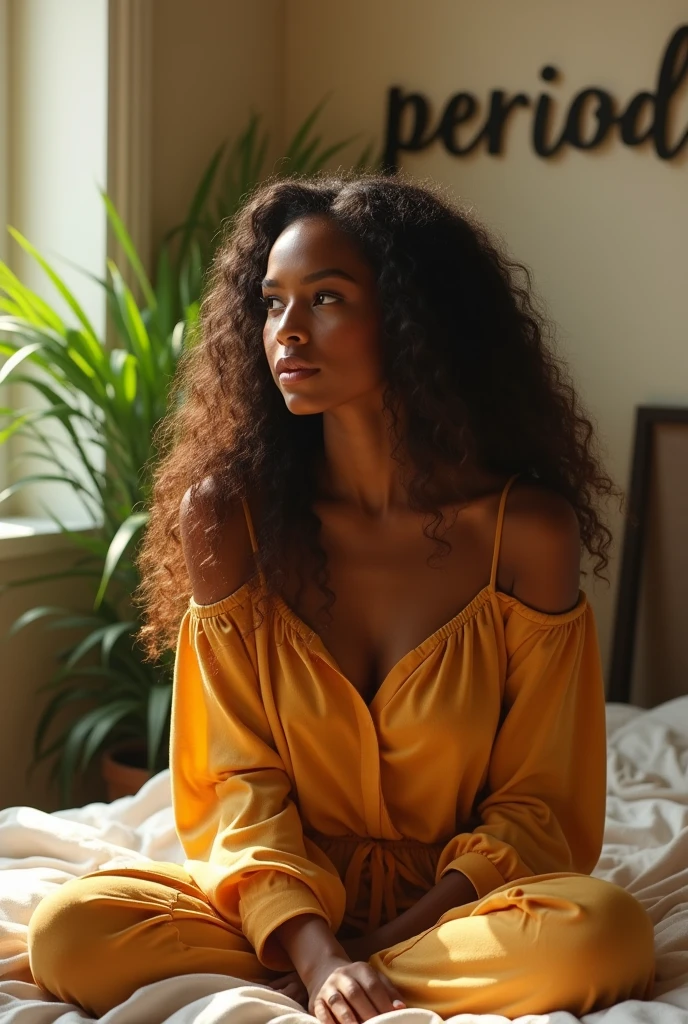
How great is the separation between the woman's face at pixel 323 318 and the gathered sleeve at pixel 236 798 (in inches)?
13.1

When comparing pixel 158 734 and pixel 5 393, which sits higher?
pixel 5 393

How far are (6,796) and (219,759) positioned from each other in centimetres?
124

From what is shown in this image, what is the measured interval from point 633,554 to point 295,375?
171cm

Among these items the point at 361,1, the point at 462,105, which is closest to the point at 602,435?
the point at 462,105

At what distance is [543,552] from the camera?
5.49ft

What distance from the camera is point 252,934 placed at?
1.49m

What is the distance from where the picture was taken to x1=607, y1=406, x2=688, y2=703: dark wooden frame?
3088 mm

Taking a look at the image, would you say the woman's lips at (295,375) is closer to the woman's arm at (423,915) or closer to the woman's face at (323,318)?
the woman's face at (323,318)

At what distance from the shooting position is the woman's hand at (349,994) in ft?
4.34

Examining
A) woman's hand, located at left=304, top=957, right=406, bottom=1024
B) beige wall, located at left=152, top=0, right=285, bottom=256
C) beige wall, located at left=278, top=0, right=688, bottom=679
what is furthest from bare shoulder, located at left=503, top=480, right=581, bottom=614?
beige wall, located at left=152, top=0, right=285, bottom=256

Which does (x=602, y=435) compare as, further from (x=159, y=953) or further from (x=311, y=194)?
(x=159, y=953)

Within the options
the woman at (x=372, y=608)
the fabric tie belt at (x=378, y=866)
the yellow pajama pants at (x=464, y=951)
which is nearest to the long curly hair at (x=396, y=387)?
the woman at (x=372, y=608)

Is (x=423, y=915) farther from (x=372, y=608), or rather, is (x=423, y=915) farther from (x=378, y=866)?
(x=372, y=608)

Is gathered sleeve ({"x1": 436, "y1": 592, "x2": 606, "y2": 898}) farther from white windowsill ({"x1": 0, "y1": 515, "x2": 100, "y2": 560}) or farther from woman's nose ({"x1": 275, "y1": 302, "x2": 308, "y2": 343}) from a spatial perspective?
white windowsill ({"x1": 0, "y1": 515, "x2": 100, "y2": 560})
